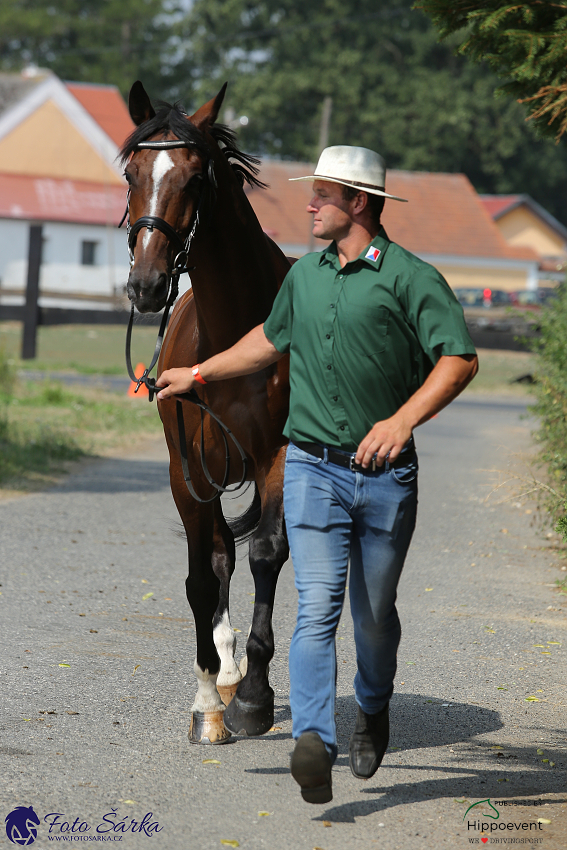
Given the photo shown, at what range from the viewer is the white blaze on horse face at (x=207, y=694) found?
4.75 meters

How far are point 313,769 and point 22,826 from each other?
96 cm

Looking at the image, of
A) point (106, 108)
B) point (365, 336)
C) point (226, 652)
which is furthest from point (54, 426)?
point (106, 108)

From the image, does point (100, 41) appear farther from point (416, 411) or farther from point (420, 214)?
point (416, 411)

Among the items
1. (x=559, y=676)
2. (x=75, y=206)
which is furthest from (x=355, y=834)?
(x=75, y=206)

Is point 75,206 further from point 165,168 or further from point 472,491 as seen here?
point 165,168

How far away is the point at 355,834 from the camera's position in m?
3.78

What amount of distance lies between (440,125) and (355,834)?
66.4 m

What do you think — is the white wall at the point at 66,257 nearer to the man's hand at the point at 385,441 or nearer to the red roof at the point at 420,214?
the red roof at the point at 420,214

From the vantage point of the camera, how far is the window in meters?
53.6

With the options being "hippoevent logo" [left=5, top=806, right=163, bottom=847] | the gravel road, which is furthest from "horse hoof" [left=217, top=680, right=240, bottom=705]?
"hippoevent logo" [left=5, top=806, right=163, bottom=847]

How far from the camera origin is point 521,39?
18.4 feet

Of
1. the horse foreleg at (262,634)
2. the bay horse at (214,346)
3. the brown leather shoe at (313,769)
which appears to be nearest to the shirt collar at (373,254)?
the bay horse at (214,346)

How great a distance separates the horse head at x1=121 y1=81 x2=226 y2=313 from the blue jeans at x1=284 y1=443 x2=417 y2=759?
90cm

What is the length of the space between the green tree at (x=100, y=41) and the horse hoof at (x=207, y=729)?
6971 centimetres
